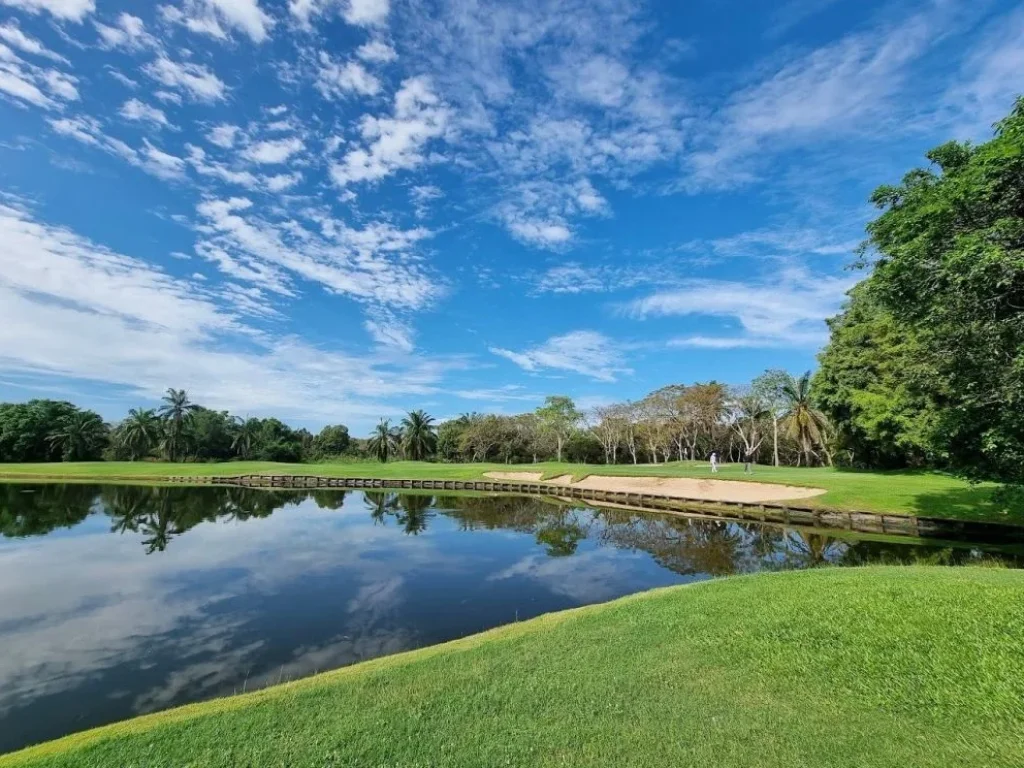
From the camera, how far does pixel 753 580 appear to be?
10.6 meters

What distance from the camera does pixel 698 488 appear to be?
3556 cm

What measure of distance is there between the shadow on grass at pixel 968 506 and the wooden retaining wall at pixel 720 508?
1.47ft

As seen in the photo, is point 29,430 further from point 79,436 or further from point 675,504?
point 675,504

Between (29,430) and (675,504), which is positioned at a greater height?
(29,430)

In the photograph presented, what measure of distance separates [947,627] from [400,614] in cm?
1005

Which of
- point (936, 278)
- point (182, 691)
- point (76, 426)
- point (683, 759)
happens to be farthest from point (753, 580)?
point (76, 426)

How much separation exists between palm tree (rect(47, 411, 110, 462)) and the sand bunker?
68.4 metres

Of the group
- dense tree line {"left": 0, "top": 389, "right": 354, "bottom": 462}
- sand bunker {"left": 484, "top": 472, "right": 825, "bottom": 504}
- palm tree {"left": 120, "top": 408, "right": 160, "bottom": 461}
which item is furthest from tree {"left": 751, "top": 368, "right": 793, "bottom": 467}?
palm tree {"left": 120, "top": 408, "right": 160, "bottom": 461}

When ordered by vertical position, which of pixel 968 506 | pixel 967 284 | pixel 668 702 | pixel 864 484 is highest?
pixel 967 284

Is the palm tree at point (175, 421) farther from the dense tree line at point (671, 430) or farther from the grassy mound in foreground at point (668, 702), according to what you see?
the grassy mound in foreground at point (668, 702)

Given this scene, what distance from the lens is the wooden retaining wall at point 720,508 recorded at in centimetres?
2088

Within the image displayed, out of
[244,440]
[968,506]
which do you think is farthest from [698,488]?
[244,440]

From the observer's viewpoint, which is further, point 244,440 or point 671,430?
point 244,440

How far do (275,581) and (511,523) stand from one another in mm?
13912
